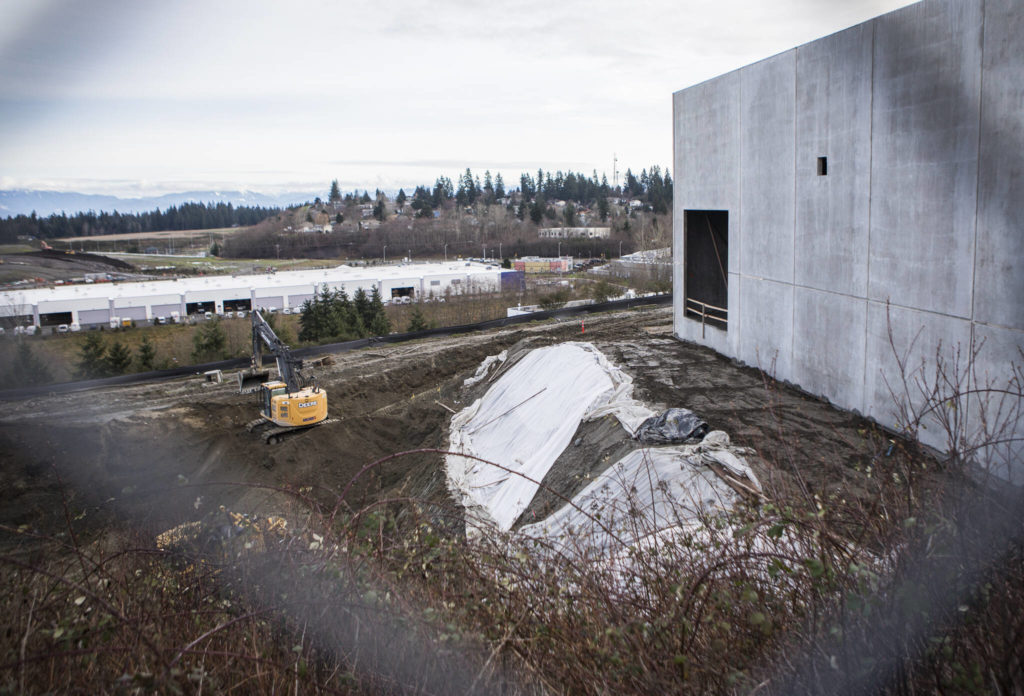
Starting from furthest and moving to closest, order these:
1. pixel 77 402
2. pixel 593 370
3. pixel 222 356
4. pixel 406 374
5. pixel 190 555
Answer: pixel 222 356
pixel 406 374
pixel 77 402
pixel 593 370
pixel 190 555

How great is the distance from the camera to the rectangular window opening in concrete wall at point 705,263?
16.7 m

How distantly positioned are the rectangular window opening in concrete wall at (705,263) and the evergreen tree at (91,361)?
18802mm

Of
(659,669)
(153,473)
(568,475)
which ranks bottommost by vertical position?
(153,473)

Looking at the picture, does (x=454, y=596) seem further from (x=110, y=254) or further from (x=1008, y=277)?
(x=110, y=254)

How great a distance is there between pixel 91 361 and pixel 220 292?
12.2m

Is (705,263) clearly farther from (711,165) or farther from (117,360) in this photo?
(117,360)

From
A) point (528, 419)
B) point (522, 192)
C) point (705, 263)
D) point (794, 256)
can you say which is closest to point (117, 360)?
point (528, 419)

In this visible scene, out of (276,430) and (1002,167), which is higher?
(1002,167)

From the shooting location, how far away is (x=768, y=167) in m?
12.9

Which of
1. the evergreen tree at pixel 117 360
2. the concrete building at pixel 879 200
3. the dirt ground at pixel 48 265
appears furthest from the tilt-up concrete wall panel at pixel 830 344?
the evergreen tree at pixel 117 360

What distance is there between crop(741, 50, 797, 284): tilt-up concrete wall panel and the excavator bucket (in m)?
12.8

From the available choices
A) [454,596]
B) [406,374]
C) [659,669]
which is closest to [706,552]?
[659,669]

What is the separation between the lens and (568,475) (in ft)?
33.8

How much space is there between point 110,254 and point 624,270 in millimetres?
32801
